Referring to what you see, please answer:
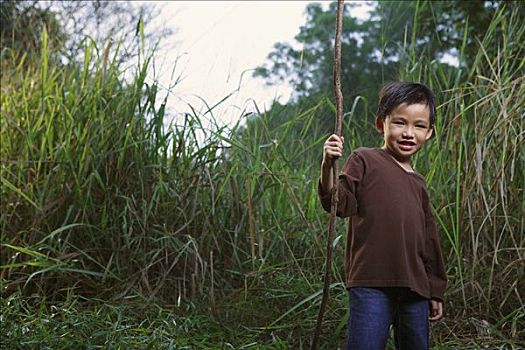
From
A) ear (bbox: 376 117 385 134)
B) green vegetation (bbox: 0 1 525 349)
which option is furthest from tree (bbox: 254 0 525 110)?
ear (bbox: 376 117 385 134)

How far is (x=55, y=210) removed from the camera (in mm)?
3500

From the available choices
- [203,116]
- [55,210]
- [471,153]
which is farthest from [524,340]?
[55,210]

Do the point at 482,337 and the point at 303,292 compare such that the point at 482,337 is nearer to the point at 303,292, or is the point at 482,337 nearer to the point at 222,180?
the point at 303,292

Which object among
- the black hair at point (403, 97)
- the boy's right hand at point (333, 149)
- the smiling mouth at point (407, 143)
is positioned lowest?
the boy's right hand at point (333, 149)

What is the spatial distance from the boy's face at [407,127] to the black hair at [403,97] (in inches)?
0.5

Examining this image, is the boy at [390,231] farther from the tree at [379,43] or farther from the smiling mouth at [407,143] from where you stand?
the tree at [379,43]

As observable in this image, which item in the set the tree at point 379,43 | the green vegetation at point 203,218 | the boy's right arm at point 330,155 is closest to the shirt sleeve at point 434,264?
the boy's right arm at point 330,155

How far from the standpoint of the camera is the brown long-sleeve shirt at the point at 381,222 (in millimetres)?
2070

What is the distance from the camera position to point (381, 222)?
2086 mm

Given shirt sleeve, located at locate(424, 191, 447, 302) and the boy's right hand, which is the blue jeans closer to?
shirt sleeve, located at locate(424, 191, 447, 302)

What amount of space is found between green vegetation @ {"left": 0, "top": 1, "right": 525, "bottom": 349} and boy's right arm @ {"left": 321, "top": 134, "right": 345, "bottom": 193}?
2.78ft

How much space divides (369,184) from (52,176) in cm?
195

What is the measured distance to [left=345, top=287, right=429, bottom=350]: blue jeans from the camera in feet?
6.75

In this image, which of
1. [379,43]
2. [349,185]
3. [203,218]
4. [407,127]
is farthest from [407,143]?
[379,43]
